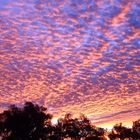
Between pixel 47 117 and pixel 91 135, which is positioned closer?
pixel 47 117

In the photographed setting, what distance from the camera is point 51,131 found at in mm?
57250

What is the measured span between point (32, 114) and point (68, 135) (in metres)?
12.4

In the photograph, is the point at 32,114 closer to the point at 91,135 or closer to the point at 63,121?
the point at 63,121

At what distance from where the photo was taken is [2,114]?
52844 mm

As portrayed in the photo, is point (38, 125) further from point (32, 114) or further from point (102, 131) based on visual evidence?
point (102, 131)

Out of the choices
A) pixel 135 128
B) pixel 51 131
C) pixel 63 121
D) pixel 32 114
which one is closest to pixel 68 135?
pixel 63 121

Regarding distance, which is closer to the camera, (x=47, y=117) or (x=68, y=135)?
(x=47, y=117)

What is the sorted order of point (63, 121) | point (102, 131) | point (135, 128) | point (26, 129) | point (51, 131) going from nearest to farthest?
1. point (26, 129)
2. point (51, 131)
3. point (63, 121)
4. point (102, 131)
5. point (135, 128)

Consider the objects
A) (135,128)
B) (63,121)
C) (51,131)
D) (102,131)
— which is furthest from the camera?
(135,128)

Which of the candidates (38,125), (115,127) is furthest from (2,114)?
(115,127)

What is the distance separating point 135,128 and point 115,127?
171 inches

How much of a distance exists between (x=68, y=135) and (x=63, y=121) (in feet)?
9.05

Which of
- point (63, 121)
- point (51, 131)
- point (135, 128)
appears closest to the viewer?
point (51, 131)

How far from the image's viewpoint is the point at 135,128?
74.8m
